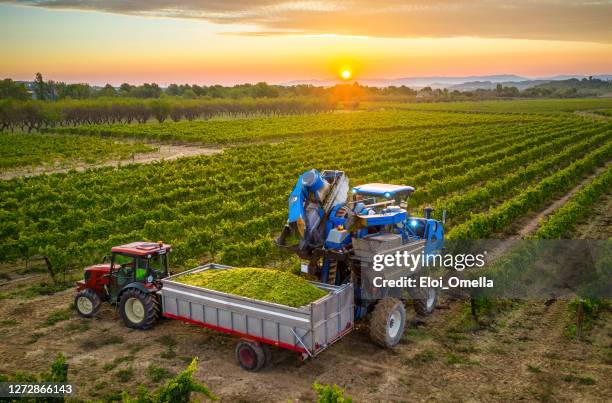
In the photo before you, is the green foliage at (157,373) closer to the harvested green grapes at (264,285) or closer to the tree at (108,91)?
the harvested green grapes at (264,285)

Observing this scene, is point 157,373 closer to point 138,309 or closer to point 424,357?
point 138,309

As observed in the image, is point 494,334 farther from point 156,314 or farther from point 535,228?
point 535,228

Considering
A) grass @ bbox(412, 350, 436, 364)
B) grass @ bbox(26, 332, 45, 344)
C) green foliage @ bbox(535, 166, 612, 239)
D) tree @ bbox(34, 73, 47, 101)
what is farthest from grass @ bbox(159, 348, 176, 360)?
tree @ bbox(34, 73, 47, 101)

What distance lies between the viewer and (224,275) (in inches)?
480

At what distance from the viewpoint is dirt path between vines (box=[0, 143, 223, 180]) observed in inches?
1724

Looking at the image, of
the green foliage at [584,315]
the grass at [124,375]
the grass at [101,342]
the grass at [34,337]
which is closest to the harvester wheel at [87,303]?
the grass at [34,337]

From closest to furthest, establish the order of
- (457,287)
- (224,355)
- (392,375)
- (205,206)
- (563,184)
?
(392,375)
(224,355)
(457,287)
(205,206)
(563,184)

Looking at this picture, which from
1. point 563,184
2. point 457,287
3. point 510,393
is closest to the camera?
point 510,393

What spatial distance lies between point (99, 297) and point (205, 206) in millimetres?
13008

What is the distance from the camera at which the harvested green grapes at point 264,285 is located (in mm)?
10875

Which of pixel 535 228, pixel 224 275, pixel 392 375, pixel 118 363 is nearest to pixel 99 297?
pixel 118 363

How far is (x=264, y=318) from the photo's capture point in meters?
10.6

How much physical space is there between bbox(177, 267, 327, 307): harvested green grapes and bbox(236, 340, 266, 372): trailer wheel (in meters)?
0.96

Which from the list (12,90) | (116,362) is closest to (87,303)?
(116,362)
